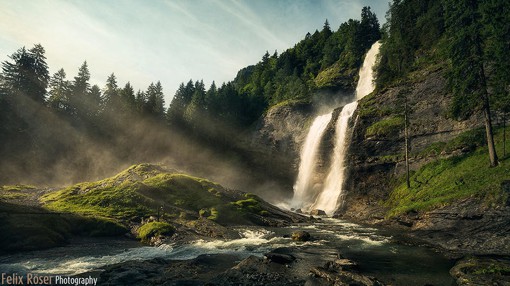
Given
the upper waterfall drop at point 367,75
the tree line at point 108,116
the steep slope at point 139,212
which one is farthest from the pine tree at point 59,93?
the upper waterfall drop at point 367,75

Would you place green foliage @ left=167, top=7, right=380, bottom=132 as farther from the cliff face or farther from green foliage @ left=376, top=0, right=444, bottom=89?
the cliff face

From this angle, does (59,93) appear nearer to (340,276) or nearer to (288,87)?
(288,87)

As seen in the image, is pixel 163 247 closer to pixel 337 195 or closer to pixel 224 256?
pixel 224 256

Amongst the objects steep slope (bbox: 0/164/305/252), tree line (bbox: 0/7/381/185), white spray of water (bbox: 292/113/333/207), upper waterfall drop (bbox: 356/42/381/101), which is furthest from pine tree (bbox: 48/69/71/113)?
upper waterfall drop (bbox: 356/42/381/101)

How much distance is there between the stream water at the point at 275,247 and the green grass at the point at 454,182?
7.94 m

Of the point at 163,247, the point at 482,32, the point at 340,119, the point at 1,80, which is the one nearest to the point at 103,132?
the point at 1,80

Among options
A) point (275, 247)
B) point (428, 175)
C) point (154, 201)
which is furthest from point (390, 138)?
point (154, 201)

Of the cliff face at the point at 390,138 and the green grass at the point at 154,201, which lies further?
the cliff face at the point at 390,138

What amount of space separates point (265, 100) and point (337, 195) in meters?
56.4

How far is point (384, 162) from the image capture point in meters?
46.0

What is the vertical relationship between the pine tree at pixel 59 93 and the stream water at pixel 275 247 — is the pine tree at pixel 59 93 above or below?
above

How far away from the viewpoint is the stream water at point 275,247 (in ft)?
50.8

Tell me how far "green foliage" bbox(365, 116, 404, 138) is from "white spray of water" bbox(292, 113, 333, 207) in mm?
12269

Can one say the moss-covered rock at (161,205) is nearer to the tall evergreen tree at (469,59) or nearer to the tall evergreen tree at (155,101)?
the tall evergreen tree at (469,59)
